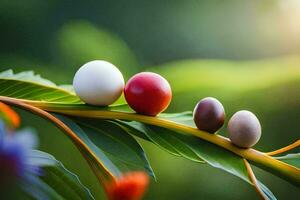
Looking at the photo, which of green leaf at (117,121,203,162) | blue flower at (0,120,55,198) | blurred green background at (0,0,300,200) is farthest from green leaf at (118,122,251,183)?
blurred green background at (0,0,300,200)

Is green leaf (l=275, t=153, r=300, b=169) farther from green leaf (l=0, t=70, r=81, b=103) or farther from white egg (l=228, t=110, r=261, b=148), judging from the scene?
green leaf (l=0, t=70, r=81, b=103)

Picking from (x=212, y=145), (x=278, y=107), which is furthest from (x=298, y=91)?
(x=212, y=145)

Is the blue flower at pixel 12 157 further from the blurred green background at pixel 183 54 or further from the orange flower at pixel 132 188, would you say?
the blurred green background at pixel 183 54

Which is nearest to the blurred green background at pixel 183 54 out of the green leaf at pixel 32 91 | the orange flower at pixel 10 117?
the green leaf at pixel 32 91

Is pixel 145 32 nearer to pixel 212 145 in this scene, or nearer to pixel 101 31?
pixel 101 31

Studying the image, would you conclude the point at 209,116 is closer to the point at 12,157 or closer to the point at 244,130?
the point at 244,130

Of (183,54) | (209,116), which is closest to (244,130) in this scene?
(209,116)
